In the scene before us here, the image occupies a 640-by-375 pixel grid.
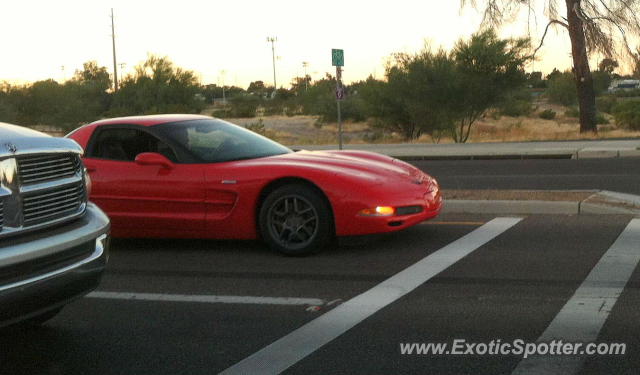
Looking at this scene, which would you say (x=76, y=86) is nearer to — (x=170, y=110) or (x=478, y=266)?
(x=170, y=110)

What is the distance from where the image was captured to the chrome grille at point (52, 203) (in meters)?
4.81

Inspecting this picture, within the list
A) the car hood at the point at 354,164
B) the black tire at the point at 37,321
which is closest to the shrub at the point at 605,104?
the car hood at the point at 354,164

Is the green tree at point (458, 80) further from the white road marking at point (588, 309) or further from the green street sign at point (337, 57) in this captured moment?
the white road marking at point (588, 309)

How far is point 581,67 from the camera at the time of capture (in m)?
32.2

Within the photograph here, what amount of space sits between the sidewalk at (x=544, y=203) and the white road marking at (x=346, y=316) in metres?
2.01

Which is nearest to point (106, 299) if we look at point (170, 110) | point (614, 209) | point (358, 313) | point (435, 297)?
point (358, 313)

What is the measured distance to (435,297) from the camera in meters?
6.35

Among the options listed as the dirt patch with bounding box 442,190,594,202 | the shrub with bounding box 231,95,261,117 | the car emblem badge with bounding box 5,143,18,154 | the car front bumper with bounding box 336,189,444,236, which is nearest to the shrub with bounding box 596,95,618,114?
the shrub with bounding box 231,95,261,117

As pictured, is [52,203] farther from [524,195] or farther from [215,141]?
[524,195]

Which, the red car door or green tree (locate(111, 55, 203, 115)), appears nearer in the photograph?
the red car door

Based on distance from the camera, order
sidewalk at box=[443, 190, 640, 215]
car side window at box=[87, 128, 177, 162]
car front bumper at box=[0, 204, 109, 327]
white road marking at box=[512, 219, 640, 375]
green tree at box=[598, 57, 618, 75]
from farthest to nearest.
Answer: green tree at box=[598, 57, 618, 75] → sidewalk at box=[443, 190, 640, 215] → car side window at box=[87, 128, 177, 162] → white road marking at box=[512, 219, 640, 375] → car front bumper at box=[0, 204, 109, 327]

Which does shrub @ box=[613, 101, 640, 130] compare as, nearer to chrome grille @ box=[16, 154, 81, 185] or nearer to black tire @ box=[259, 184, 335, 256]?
black tire @ box=[259, 184, 335, 256]

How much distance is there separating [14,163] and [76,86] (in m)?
56.7

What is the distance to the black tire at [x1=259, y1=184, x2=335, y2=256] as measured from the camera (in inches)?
317
